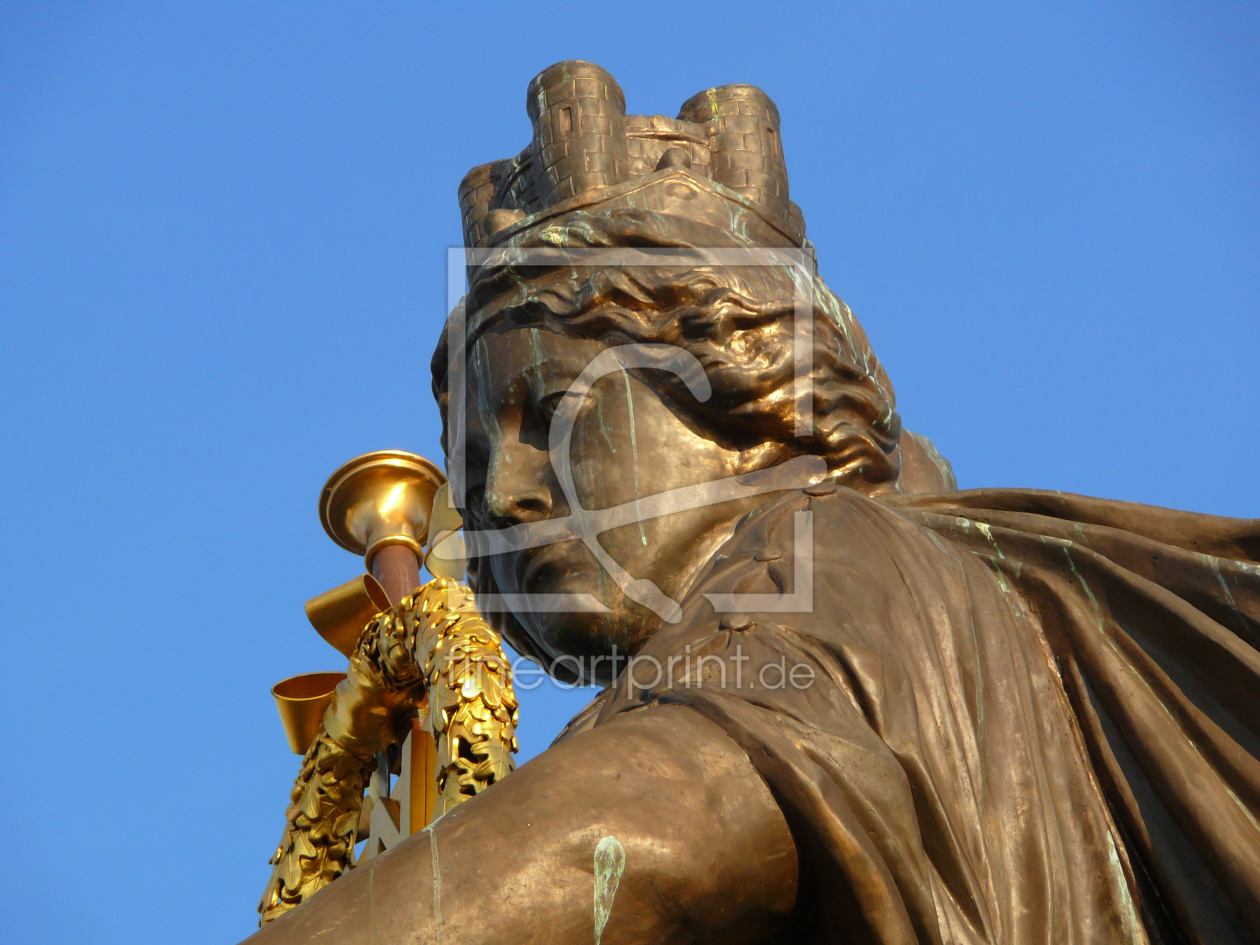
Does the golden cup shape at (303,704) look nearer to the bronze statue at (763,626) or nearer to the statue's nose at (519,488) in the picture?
the bronze statue at (763,626)

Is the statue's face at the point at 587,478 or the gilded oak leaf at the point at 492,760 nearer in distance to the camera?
the statue's face at the point at 587,478

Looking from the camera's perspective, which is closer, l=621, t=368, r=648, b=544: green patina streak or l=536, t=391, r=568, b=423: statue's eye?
l=621, t=368, r=648, b=544: green patina streak

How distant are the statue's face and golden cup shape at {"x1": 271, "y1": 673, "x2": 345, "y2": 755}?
5.46 ft

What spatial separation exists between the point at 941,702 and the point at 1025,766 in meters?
0.18

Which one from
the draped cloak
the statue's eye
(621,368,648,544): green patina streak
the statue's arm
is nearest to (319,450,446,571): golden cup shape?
the statue's eye

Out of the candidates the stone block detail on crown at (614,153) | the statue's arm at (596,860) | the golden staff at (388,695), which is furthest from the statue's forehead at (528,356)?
the statue's arm at (596,860)

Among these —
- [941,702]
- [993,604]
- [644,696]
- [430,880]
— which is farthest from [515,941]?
[993,604]

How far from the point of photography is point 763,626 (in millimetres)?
3338

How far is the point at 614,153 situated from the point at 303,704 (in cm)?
225

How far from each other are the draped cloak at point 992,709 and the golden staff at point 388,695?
1.41 metres

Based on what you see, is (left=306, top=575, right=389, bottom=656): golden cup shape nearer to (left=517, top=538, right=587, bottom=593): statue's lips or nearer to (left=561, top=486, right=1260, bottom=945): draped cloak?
(left=517, top=538, right=587, bottom=593): statue's lips

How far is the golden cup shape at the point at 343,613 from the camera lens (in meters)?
6.45

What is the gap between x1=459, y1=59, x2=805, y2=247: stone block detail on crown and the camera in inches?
200

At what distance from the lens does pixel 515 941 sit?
272 centimetres
